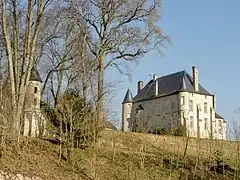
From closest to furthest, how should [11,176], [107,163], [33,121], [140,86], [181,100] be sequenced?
[11,176], [107,163], [33,121], [181,100], [140,86]

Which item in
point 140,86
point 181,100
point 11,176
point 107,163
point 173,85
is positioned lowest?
point 11,176

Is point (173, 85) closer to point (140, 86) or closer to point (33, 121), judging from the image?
point (140, 86)

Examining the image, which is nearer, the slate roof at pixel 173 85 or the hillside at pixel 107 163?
the hillside at pixel 107 163

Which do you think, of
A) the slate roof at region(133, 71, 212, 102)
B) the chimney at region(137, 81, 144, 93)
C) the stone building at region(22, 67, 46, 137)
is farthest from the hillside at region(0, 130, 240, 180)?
the chimney at region(137, 81, 144, 93)

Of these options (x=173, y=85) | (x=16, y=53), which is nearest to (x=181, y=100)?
(x=173, y=85)

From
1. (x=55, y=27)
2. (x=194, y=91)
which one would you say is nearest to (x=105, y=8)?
(x=55, y=27)

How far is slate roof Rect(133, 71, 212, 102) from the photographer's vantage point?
62094mm

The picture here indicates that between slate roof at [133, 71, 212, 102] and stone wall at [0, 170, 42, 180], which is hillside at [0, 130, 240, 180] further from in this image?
slate roof at [133, 71, 212, 102]

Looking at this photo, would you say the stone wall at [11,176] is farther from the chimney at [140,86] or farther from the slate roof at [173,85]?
the chimney at [140,86]

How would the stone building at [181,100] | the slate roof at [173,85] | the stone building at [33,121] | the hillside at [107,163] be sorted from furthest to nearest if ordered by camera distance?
1. the slate roof at [173,85]
2. the stone building at [181,100]
3. the stone building at [33,121]
4. the hillside at [107,163]

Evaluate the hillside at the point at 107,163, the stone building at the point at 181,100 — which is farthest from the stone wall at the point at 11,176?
the stone building at the point at 181,100

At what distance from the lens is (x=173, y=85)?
208 ft

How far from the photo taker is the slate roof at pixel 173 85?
62094 millimetres

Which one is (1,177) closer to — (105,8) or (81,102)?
(81,102)
